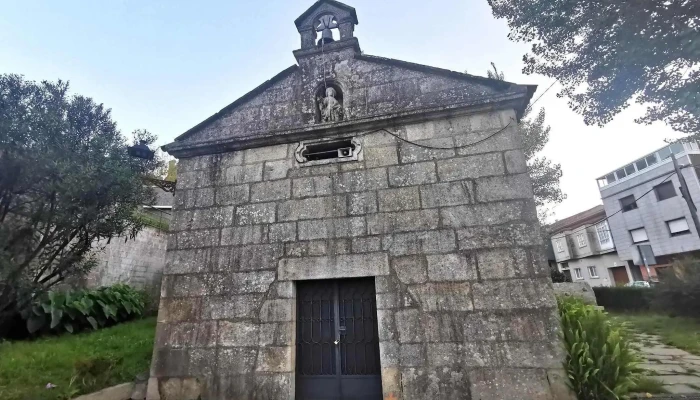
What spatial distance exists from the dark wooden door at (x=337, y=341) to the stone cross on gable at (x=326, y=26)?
3.79m

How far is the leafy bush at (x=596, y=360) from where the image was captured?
3.36m

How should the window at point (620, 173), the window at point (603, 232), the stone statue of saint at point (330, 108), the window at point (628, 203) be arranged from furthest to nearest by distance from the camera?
the window at point (603, 232)
the window at point (620, 173)
the window at point (628, 203)
the stone statue of saint at point (330, 108)

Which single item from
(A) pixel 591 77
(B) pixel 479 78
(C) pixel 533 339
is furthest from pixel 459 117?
(A) pixel 591 77

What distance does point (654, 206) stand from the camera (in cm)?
2109

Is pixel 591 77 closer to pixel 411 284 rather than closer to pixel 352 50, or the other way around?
pixel 352 50

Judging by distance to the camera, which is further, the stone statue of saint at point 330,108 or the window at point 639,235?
the window at point 639,235

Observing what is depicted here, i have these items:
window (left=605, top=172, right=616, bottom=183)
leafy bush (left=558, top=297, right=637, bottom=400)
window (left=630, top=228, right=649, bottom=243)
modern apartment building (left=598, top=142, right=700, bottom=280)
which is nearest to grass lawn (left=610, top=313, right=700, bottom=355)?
leafy bush (left=558, top=297, right=637, bottom=400)

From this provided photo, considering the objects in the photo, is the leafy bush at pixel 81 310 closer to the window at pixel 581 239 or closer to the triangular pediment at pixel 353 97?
the triangular pediment at pixel 353 97

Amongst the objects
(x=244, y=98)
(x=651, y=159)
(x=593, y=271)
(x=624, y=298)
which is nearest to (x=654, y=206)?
(x=651, y=159)

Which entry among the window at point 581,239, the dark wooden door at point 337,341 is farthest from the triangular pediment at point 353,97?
the window at point 581,239

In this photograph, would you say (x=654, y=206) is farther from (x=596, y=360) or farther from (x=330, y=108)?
(x=330, y=108)

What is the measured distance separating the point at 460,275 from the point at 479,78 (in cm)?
259

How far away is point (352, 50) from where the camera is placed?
521 centimetres

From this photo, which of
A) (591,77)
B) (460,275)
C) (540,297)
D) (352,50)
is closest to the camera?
(540,297)
